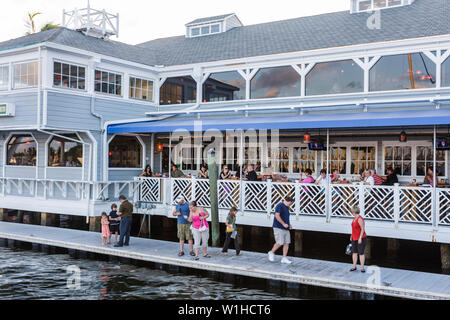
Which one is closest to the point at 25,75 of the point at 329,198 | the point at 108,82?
the point at 108,82

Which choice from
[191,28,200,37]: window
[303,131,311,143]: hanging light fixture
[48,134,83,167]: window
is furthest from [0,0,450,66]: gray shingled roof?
[48,134,83,167]: window

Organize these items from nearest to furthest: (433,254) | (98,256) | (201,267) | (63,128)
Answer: (201,267) < (98,256) < (433,254) < (63,128)

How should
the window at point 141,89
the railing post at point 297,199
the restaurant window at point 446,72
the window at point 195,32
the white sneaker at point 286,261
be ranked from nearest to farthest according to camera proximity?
the white sneaker at point 286,261 < the railing post at point 297,199 < the restaurant window at point 446,72 < the window at point 141,89 < the window at point 195,32

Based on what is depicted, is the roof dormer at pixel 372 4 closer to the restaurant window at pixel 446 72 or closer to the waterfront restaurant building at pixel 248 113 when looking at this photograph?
the waterfront restaurant building at pixel 248 113

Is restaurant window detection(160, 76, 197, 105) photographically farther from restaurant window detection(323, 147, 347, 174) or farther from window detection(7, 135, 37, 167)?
restaurant window detection(323, 147, 347, 174)

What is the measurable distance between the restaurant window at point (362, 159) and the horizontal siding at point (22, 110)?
11.0 m

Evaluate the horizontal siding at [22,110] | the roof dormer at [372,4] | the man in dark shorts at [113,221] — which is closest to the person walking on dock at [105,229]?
the man in dark shorts at [113,221]

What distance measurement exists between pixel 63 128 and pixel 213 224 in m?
6.21

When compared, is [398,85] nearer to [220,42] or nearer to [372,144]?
[372,144]

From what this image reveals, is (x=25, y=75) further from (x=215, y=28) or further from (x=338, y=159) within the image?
(x=338, y=159)

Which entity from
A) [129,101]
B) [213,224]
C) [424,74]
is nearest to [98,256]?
[213,224]

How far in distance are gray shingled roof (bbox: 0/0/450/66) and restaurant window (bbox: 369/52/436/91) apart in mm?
687

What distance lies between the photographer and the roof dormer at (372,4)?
61.6ft
